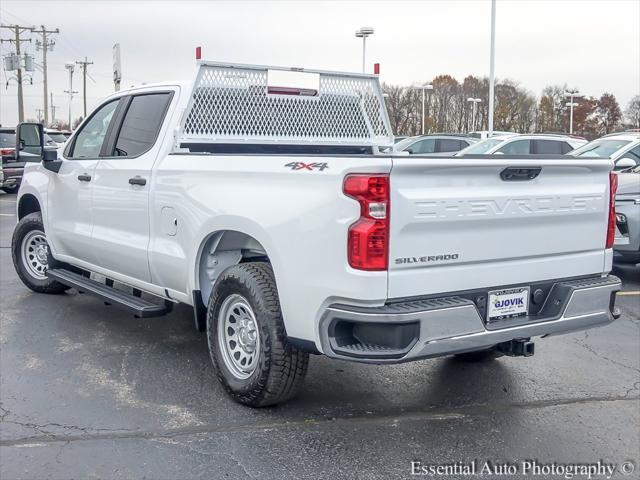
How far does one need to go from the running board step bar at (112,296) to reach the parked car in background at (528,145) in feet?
37.2

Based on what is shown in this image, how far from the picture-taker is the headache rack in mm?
5609

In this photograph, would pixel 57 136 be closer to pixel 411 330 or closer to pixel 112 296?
pixel 112 296

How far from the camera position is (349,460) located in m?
3.83

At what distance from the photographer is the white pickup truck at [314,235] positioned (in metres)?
3.66

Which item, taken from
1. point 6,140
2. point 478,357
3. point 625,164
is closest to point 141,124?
point 478,357

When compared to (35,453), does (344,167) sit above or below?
above

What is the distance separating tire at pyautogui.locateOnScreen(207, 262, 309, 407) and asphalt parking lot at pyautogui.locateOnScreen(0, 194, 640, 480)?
0.18 m

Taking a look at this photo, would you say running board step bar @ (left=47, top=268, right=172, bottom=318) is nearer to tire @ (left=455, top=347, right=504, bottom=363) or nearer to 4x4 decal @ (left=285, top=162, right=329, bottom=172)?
4x4 decal @ (left=285, top=162, right=329, bottom=172)

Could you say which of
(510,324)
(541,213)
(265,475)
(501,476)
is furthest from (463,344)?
(265,475)

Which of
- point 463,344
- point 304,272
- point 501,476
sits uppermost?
point 304,272

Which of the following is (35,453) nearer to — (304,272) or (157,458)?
(157,458)

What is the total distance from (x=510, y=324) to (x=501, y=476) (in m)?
0.83

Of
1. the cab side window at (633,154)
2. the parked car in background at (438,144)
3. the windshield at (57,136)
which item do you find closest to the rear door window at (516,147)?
the cab side window at (633,154)

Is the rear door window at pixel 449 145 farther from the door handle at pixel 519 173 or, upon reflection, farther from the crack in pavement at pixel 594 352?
the door handle at pixel 519 173
